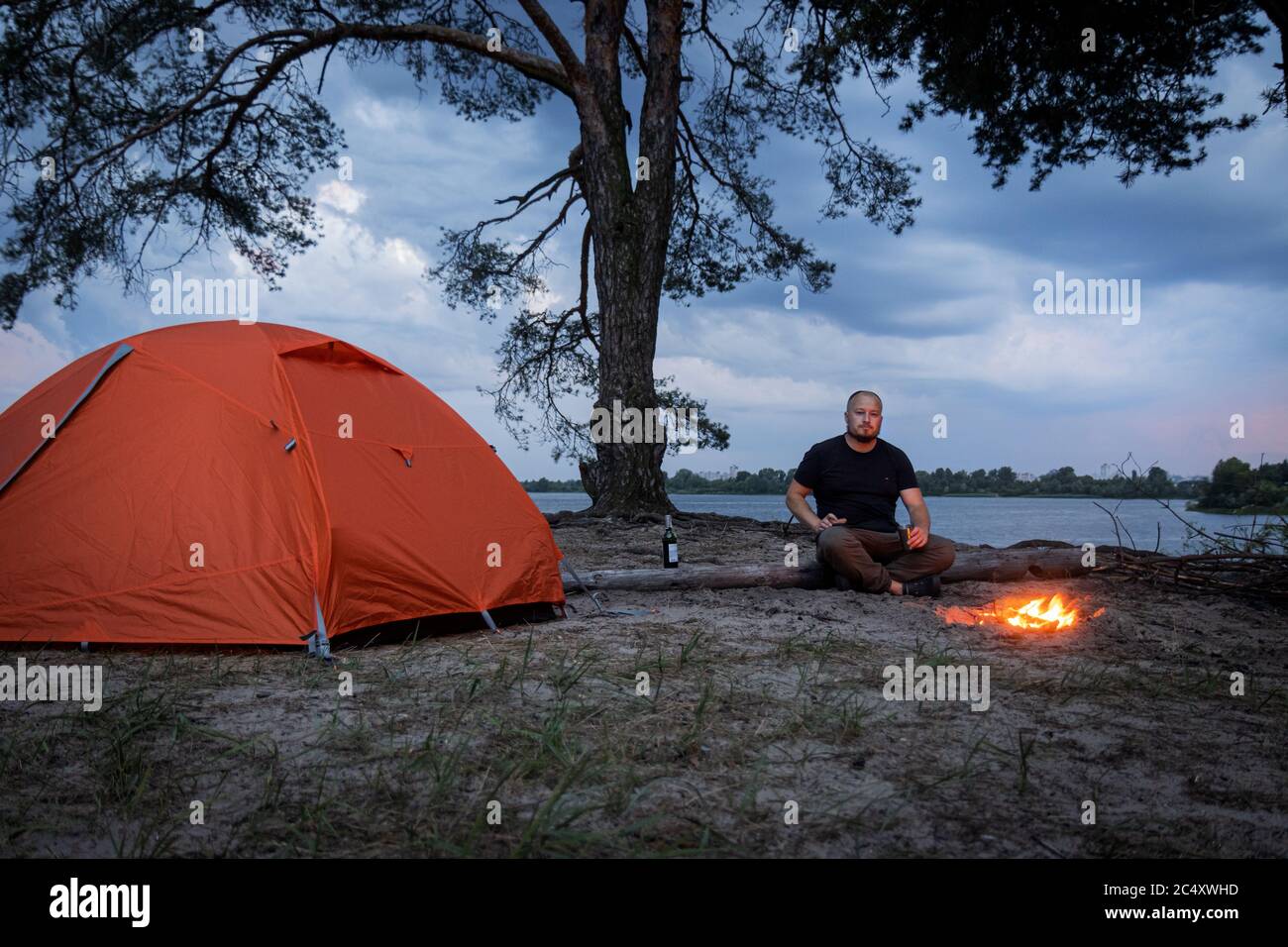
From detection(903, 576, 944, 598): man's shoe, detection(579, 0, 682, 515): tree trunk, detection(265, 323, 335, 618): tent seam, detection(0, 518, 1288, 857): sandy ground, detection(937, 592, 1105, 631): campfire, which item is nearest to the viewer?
detection(0, 518, 1288, 857): sandy ground

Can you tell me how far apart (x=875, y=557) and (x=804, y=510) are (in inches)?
26.9

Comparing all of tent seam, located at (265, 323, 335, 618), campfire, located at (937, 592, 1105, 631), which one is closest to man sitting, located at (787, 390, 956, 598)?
campfire, located at (937, 592, 1105, 631)

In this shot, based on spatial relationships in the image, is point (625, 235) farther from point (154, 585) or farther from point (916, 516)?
point (154, 585)

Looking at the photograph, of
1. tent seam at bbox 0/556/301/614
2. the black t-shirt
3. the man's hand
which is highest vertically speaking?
the black t-shirt

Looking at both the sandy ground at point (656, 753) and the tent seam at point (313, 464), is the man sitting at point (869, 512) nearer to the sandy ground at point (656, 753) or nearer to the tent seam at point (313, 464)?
the sandy ground at point (656, 753)

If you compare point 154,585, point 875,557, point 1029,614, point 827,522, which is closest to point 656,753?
point 154,585

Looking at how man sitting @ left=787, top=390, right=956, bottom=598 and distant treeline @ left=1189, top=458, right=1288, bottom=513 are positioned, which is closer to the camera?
man sitting @ left=787, top=390, right=956, bottom=598

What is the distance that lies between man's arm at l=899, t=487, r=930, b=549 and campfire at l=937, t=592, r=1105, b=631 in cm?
59

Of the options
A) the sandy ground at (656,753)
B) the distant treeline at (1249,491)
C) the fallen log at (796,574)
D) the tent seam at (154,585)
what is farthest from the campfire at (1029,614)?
the tent seam at (154,585)

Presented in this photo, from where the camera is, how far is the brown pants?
6.48 metres

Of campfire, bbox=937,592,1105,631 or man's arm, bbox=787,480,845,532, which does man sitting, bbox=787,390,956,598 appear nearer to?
man's arm, bbox=787,480,845,532
